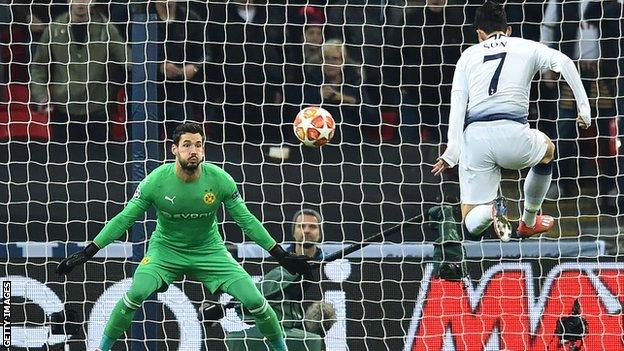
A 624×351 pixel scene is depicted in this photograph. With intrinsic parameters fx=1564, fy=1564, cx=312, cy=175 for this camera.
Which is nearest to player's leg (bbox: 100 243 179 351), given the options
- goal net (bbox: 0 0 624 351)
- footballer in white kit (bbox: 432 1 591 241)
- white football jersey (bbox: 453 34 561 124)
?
goal net (bbox: 0 0 624 351)

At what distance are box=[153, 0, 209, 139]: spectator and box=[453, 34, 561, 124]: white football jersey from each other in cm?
256

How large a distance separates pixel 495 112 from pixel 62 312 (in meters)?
3.65

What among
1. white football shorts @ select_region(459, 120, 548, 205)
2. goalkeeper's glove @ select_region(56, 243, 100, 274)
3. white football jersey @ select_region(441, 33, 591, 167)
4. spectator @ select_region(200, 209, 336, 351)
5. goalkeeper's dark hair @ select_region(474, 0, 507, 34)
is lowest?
spectator @ select_region(200, 209, 336, 351)

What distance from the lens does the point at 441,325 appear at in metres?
11.6

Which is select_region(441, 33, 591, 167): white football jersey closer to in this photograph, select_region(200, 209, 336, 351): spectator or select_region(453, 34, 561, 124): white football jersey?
select_region(453, 34, 561, 124): white football jersey

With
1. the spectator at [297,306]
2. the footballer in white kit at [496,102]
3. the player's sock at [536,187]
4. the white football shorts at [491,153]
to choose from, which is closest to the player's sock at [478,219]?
the footballer in white kit at [496,102]

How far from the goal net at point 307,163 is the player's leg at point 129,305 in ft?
3.03

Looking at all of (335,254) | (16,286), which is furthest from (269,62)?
(16,286)

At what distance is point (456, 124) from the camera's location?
9.92 metres

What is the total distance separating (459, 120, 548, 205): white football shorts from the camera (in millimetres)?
10047

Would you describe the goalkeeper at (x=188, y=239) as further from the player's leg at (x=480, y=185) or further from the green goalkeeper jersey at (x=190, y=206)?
the player's leg at (x=480, y=185)

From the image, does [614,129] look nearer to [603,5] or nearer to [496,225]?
[603,5]

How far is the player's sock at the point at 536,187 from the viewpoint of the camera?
34.3 feet

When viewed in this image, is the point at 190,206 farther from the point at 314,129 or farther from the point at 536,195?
the point at 536,195
